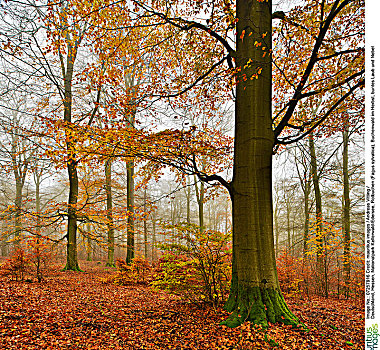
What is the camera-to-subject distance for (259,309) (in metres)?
3.08

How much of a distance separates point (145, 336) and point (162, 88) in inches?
188

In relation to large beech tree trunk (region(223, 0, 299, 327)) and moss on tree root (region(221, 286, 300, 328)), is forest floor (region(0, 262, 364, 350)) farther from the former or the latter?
large beech tree trunk (region(223, 0, 299, 327))

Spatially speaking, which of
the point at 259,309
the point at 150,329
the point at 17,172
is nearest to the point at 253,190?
the point at 259,309

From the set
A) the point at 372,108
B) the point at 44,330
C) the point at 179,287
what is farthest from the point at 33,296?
the point at 372,108

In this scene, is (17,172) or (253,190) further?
(17,172)

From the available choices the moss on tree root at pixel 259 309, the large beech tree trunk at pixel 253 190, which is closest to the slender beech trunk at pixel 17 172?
the large beech tree trunk at pixel 253 190

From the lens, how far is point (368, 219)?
5.48 feet

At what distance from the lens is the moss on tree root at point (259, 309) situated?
119 inches

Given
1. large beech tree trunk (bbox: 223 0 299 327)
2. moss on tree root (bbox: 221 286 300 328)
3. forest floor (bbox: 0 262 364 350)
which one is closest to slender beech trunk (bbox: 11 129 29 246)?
forest floor (bbox: 0 262 364 350)

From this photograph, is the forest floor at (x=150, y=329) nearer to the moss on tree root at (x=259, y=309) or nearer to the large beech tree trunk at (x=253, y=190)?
the moss on tree root at (x=259, y=309)

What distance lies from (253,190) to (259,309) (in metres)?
1.57

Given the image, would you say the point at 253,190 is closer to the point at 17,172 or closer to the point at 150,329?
the point at 150,329

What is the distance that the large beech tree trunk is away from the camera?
3.16 m

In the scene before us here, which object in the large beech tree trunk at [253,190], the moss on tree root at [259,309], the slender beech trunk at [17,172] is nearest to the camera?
the moss on tree root at [259,309]
